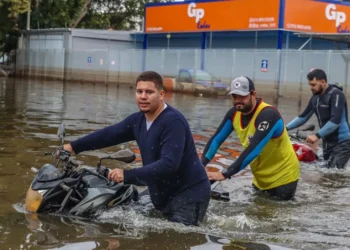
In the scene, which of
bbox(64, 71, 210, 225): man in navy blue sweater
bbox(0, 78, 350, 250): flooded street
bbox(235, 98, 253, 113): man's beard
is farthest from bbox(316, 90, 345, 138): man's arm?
bbox(64, 71, 210, 225): man in navy blue sweater

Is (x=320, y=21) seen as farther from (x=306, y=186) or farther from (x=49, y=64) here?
(x=306, y=186)

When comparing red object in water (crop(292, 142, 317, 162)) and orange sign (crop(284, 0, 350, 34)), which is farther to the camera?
orange sign (crop(284, 0, 350, 34))

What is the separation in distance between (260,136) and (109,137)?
1695 mm

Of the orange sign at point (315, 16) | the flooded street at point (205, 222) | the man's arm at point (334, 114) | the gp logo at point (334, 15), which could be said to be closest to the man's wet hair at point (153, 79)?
the flooded street at point (205, 222)

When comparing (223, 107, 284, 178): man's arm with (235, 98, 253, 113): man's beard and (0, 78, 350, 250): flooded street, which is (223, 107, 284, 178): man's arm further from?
(0, 78, 350, 250): flooded street

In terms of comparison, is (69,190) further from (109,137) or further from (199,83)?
(199,83)

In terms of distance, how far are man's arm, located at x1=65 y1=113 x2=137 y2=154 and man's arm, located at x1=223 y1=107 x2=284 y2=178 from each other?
4.25 feet

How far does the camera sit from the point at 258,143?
663 centimetres

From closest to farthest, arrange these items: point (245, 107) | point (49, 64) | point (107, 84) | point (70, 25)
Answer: point (245, 107) < point (107, 84) < point (49, 64) < point (70, 25)

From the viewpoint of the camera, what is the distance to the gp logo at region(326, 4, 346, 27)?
38.2 metres

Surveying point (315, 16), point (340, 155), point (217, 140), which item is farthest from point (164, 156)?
point (315, 16)

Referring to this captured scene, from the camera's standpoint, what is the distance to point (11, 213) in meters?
6.16

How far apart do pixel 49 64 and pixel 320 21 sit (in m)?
20.2

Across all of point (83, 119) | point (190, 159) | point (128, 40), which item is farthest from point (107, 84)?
point (190, 159)
